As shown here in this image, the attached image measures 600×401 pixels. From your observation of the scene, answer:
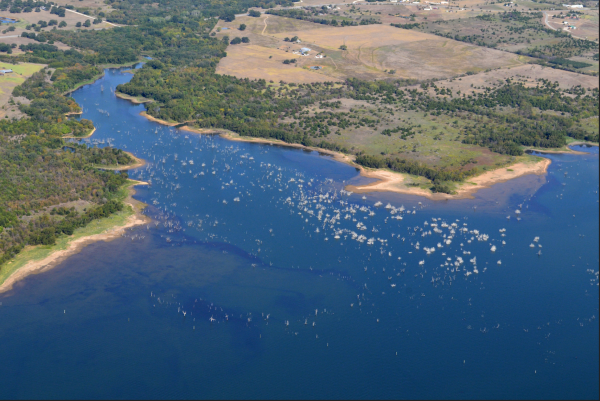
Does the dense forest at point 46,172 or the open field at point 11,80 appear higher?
the open field at point 11,80

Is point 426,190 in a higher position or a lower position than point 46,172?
lower

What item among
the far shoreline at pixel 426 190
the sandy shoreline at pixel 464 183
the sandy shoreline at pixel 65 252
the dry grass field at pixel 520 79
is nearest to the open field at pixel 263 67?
the dry grass field at pixel 520 79

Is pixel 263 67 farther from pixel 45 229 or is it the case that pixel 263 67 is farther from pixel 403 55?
pixel 45 229

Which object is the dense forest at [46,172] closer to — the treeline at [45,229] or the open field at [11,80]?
the treeline at [45,229]

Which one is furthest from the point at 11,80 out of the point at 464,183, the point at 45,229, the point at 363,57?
the point at 464,183

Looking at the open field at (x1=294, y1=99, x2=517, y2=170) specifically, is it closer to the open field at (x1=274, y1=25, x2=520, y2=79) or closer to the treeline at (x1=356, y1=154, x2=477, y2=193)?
the treeline at (x1=356, y1=154, x2=477, y2=193)

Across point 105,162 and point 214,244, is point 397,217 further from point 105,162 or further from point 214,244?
point 105,162

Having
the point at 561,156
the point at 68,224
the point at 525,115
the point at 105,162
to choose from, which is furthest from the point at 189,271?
the point at 525,115

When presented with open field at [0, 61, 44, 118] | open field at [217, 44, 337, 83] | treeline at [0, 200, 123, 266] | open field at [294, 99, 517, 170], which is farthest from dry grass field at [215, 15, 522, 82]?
treeline at [0, 200, 123, 266]
